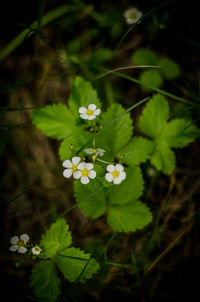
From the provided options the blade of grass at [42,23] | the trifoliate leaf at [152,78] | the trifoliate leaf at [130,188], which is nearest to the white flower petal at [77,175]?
the trifoliate leaf at [130,188]

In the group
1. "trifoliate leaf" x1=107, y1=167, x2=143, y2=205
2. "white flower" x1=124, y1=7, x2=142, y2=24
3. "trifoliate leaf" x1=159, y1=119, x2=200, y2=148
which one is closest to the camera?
"trifoliate leaf" x1=107, y1=167, x2=143, y2=205

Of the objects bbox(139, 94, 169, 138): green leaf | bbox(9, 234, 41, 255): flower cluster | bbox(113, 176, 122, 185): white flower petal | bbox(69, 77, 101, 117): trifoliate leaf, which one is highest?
bbox(69, 77, 101, 117): trifoliate leaf

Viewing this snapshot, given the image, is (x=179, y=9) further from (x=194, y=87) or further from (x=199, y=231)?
(x=199, y=231)

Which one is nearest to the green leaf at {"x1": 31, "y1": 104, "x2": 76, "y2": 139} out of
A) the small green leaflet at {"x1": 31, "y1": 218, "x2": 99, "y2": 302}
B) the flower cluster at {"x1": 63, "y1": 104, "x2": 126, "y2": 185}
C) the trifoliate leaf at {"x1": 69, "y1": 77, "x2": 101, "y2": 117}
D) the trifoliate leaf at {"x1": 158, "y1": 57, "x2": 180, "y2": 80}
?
the trifoliate leaf at {"x1": 69, "y1": 77, "x2": 101, "y2": 117}

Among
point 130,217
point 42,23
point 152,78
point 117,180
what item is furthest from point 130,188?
point 42,23

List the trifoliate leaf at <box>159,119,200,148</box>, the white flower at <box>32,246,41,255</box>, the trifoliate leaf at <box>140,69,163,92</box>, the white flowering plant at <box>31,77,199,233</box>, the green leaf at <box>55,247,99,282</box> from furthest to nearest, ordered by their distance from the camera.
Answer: the trifoliate leaf at <box>140,69,163,92</box>
the trifoliate leaf at <box>159,119,200,148</box>
the white flowering plant at <box>31,77,199,233</box>
the green leaf at <box>55,247,99,282</box>
the white flower at <box>32,246,41,255</box>

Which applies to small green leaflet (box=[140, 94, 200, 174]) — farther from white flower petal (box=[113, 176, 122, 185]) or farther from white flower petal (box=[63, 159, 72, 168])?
white flower petal (box=[63, 159, 72, 168])

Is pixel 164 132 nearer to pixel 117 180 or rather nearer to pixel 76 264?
pixel 117 180

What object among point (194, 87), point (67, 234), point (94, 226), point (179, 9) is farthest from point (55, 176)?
point (179, 9)
